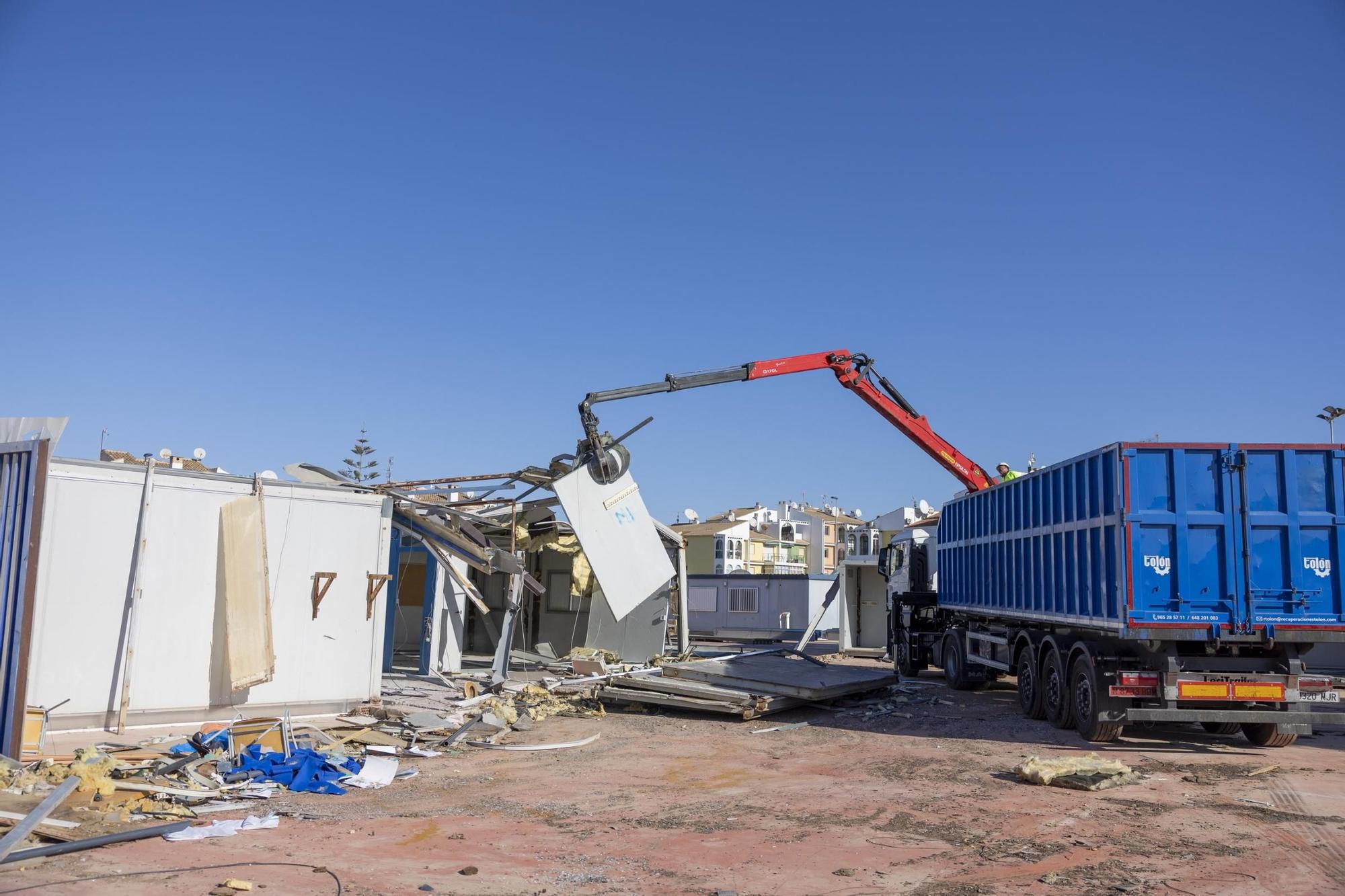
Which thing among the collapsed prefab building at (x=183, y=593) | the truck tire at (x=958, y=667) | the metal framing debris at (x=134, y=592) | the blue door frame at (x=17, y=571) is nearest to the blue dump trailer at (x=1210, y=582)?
the truck tire at (x=958, y=667)

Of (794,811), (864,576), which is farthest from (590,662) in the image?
(864,576)

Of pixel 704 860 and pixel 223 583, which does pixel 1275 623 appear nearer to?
pixel 704 860

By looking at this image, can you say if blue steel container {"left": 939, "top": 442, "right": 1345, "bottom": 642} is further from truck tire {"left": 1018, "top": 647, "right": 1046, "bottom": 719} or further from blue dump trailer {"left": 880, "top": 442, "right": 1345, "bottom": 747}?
truck tire {"left": 1018, "top": 647, "right": 1046, "bottom": 719}

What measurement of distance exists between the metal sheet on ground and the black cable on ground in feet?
30.4

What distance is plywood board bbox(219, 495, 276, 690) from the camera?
41.0 feet

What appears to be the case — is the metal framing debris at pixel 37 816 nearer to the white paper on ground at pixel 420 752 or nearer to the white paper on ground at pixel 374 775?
the white paper on ground at pixel 374 775

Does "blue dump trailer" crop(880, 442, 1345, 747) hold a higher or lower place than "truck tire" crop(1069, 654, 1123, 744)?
higher

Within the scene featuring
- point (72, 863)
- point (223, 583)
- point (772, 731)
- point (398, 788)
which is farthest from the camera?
point (772, 731)

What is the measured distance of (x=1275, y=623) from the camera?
1135 cm

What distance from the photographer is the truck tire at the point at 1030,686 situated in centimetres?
1429

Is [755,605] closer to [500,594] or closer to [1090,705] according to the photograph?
[500,594]

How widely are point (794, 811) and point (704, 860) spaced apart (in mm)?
1849

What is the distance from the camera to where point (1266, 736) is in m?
12.4

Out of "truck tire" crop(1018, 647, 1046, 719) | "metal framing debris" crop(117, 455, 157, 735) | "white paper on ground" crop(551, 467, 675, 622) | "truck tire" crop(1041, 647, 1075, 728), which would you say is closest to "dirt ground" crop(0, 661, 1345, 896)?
"truck tire" crop(1041, 647, 1075, 728)
